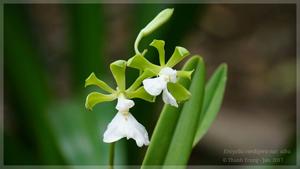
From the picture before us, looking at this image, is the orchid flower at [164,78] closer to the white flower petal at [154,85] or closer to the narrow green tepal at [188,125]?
the white flower petal at [154,85]

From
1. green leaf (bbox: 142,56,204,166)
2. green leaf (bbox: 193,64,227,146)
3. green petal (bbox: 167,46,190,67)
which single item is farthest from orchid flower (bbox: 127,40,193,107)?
green leaf (bbox: 193,64,227,146)

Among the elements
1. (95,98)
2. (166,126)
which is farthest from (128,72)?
(95,98)

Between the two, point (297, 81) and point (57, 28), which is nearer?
point (297, 81)

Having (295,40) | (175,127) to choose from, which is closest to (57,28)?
(295,40)

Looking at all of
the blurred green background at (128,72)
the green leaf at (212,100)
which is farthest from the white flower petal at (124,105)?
the blurred green background at (128,72)

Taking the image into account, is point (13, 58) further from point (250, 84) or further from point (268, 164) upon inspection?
point (250, 84)

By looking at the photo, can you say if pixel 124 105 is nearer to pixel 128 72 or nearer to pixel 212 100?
A: pixel 212 100

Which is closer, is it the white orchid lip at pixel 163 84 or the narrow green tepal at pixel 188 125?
the white orchid lip at pixel 163 84
